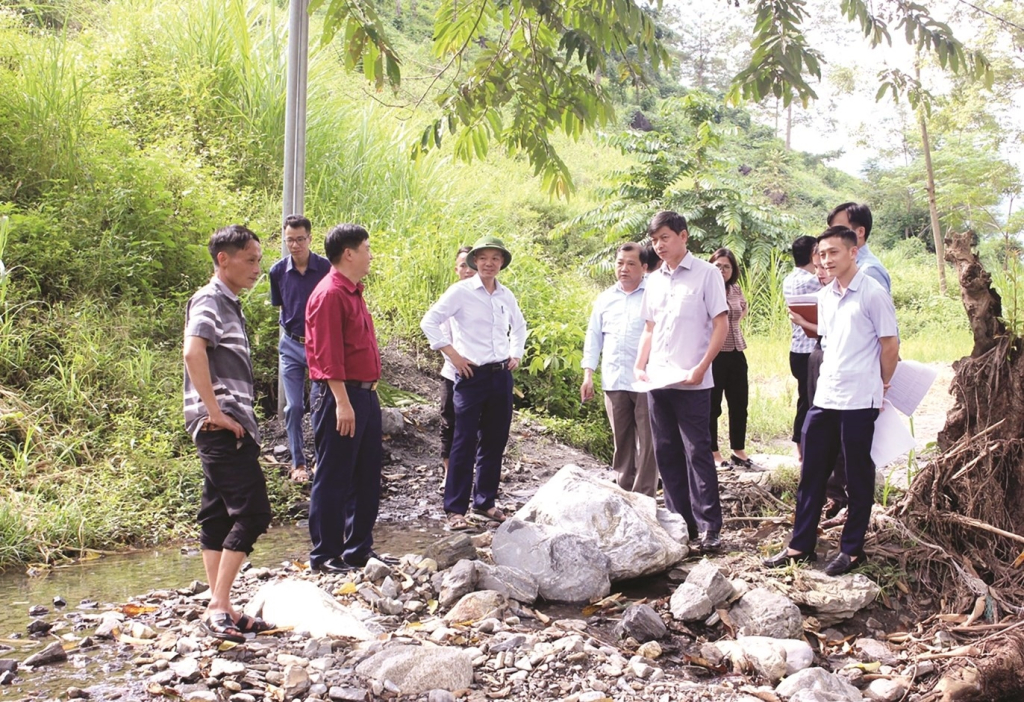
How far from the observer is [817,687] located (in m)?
3.66

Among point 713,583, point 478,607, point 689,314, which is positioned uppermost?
point 689,314

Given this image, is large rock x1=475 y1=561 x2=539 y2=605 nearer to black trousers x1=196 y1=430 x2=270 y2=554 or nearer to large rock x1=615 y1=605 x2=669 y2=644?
large rock x1=615 y1=605 x2=669 y2=644

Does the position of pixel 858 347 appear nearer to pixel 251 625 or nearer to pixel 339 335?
pixel 339 335

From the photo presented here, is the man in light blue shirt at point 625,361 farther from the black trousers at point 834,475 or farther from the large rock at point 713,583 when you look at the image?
the large rock at point 713,583

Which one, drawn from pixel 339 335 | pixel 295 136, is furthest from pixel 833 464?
pixel 295 136

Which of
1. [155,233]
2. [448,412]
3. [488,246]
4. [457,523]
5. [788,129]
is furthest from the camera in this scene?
[788,129]

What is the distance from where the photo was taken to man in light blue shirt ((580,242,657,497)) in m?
6.04

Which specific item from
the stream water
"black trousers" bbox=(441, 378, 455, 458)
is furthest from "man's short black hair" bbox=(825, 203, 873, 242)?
"black trousers" bbox=(441, 378, 455, 458)

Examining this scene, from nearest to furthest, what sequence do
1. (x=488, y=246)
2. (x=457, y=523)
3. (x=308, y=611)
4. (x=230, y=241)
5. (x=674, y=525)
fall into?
(x=230, y=241) < (x=308, y=611) < (x=674, y=525) < (x=488, y=246) < (x=457, y=523)

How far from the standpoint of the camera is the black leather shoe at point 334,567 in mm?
4754

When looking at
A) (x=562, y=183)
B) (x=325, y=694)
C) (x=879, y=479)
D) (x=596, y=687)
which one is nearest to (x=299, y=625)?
(x=325, y=694)

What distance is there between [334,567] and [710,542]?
213cm

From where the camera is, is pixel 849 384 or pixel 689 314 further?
pixel 689 314

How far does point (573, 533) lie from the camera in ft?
15.9
